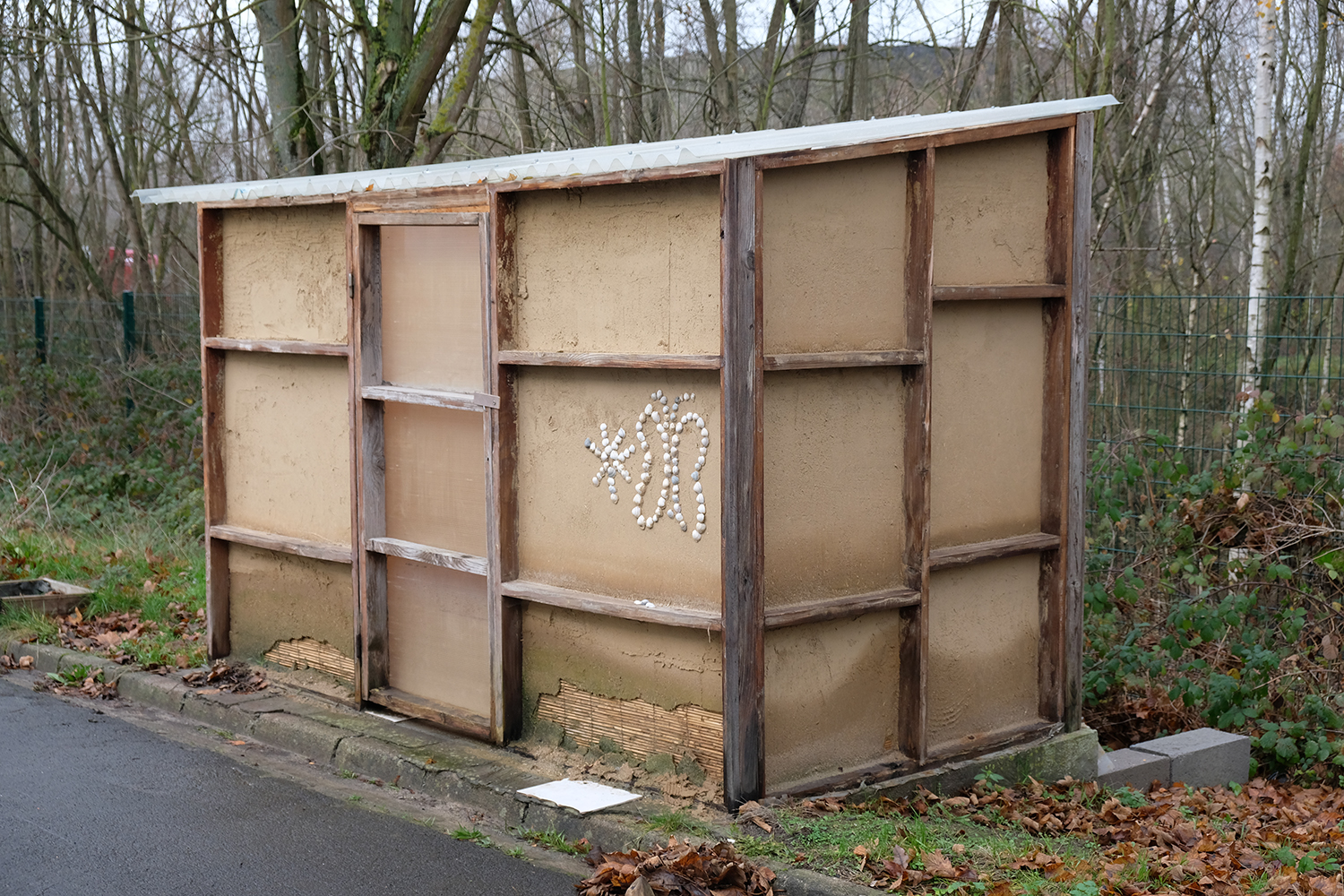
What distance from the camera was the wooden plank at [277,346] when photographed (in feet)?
21.6

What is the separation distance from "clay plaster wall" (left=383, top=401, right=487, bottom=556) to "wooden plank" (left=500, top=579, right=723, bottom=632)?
485 mm

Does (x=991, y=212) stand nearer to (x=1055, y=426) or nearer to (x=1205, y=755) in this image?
(x=1055, y=426)

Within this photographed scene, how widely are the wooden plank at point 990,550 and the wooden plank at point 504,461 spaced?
186 cm

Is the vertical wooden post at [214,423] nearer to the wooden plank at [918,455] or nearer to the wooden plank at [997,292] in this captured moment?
the wooden plank at [918,455]

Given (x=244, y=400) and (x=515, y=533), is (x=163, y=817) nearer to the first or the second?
(x=515, y=533)

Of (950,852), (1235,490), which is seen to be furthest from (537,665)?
(1235,490)

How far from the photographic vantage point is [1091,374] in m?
9.09

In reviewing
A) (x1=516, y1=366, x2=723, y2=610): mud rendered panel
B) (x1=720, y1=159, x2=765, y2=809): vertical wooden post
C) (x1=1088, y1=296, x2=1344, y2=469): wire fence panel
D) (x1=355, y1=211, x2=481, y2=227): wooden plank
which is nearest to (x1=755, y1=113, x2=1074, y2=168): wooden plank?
(x1=720, y1=159, x2=765, y2=809): vertical wooden post

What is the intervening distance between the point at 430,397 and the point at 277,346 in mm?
1284

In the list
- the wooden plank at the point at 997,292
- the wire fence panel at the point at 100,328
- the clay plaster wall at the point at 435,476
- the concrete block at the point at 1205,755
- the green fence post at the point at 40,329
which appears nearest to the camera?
the wooden plank at the point at 997,292

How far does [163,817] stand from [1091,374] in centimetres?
665

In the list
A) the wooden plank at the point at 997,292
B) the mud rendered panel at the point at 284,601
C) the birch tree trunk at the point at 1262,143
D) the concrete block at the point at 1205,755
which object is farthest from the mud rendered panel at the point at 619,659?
the birch tree trunk at the point at 1262,143

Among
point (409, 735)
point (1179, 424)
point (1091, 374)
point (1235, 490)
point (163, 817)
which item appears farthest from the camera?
point (1091, 374)

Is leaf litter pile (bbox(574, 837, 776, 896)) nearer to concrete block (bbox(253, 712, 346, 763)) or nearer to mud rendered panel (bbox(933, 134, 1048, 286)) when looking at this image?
concrete block (bbox(253, 712, 346, 763))
